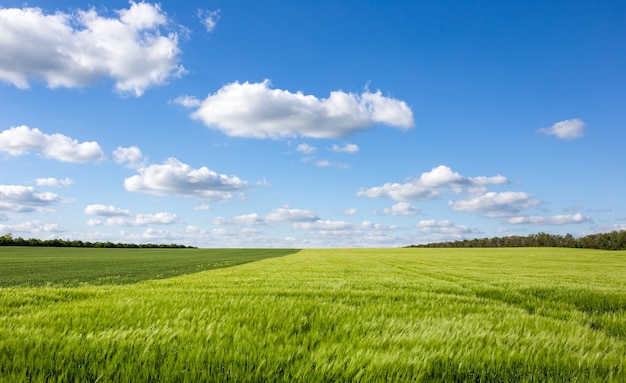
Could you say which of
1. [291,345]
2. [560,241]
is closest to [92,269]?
[291,345]

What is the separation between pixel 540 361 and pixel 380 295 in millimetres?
4920

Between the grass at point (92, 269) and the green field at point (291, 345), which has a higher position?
the green field at point (291, 345)

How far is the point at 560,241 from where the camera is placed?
111938 millimetres

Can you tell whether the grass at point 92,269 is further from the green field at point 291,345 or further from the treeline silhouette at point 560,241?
the treeline silhouette at point 560,241

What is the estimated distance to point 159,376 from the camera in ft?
9.82

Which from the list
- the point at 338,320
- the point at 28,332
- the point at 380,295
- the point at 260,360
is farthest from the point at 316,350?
the point at 380,295

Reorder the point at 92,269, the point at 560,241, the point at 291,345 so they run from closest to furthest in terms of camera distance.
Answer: the point at 291,345, the point at 92,269, the point at 560,241

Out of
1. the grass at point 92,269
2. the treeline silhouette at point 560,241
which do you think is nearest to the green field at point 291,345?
the grass at point 92,269

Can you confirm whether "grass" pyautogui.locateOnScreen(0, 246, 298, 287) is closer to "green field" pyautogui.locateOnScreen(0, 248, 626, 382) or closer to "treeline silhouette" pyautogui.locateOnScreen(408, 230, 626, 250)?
"green field" pyautogui.locateOnScreen(0, 248, 626, 382)

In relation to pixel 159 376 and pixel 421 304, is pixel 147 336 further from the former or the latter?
pixel 421 304

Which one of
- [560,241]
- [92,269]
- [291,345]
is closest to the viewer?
[291,345]

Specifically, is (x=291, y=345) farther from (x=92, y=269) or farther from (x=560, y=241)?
(x=560, y=241)

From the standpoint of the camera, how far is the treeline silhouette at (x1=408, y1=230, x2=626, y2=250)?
95.2 meters

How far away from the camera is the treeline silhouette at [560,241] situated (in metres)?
95.2
